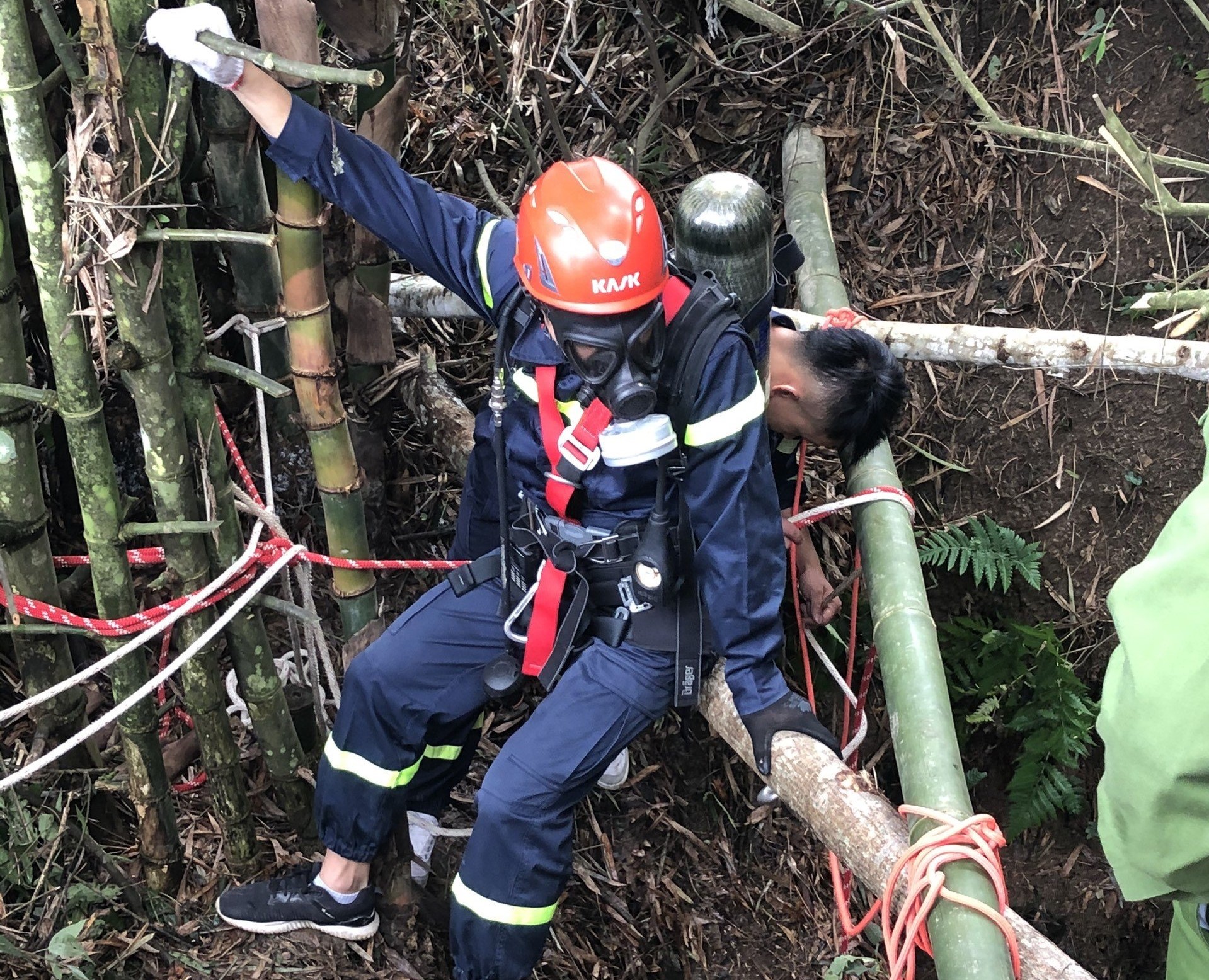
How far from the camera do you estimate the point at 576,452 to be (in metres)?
2.59

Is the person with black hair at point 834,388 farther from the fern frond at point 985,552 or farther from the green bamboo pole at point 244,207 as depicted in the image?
the green bamboo pole at point 244,207

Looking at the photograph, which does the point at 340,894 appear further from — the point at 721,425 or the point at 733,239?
the point at 733,239

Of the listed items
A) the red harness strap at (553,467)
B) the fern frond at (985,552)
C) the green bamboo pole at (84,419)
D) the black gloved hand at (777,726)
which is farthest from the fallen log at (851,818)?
the fern frond at (985,552)

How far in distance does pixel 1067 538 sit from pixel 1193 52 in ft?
6.59

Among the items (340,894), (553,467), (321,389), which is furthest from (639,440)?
(340,894)

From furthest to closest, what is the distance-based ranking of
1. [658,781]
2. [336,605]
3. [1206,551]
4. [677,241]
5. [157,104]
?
[658,781] → [336,605] → [677,241] → [157,104] → [1206,551]

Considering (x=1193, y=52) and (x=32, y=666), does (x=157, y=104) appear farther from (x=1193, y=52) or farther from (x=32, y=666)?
(x=1193, y=52)

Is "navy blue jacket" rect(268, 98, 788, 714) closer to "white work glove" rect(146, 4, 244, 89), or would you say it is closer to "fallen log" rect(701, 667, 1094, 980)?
"fallen log" rect(701, 667, 1094, 980)

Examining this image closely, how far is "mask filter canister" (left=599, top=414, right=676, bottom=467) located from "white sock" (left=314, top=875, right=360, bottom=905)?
4.71 feet

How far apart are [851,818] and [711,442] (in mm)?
905

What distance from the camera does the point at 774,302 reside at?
360cm

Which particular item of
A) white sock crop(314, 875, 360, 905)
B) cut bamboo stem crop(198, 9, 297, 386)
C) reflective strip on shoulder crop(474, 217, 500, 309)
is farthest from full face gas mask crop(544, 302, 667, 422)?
white sock crop(314, 875, 360, 905)

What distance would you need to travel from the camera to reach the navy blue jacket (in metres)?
2.59

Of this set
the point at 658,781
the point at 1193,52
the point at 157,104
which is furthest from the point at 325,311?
the point at 1193,52
